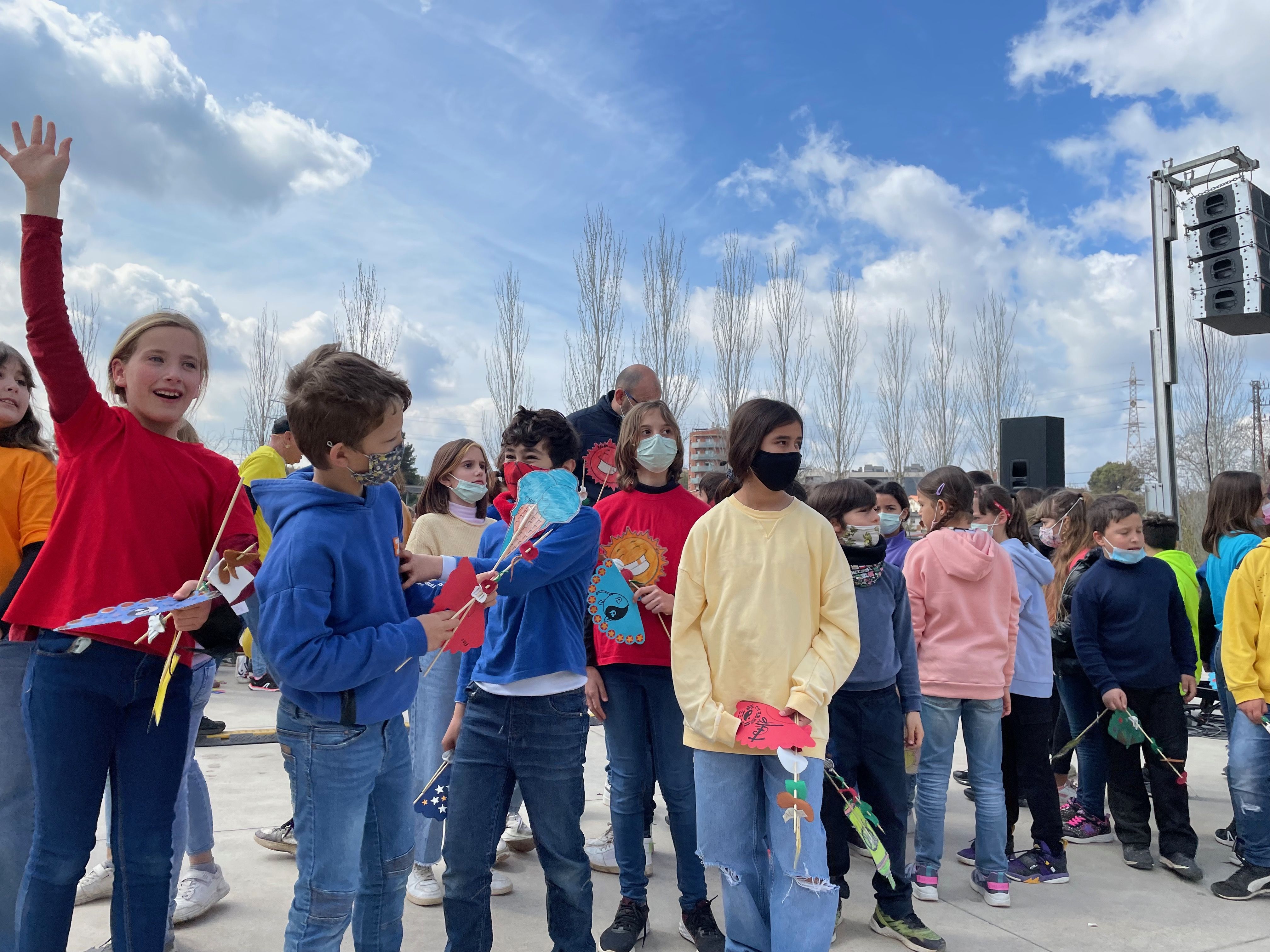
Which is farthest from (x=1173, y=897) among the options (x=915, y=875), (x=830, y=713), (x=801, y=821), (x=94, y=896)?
(x=94, y=896)

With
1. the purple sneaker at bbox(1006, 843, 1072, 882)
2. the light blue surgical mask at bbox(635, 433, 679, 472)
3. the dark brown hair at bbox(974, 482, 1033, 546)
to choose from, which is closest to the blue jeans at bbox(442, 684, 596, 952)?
the light blue surgical mask at bbox(635, 433, 679, 472)

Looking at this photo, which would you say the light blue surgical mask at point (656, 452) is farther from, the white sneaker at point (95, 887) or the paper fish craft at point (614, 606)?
the white sneaker at point (95, 887)

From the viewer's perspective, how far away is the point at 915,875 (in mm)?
3729

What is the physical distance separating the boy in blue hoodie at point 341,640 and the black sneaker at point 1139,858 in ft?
12.1

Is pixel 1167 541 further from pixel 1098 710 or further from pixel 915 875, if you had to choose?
pixel 915 875

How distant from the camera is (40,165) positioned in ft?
6.98

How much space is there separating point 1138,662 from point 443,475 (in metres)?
3.60

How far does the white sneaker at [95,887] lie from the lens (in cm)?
314

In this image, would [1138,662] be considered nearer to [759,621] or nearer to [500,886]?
[759,621]

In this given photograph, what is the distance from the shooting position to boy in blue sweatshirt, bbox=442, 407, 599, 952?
2508mm

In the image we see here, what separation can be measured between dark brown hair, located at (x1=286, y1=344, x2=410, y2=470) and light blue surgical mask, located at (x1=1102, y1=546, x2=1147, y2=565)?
3860 millimetres

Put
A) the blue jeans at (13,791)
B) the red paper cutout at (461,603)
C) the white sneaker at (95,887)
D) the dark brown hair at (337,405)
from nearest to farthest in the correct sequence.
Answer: the dark brown hair at (337,405) < the red paper cutout at (461,603) < the blue jeans at (13,791) < the white sneaker at (95,887)

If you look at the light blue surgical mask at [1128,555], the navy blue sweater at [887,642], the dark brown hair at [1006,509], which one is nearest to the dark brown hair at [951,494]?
the dark brown hair at [1006,509]

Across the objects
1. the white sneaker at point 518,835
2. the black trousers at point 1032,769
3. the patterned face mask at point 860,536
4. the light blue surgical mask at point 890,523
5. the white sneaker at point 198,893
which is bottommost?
the white sneaker at point 518,835
